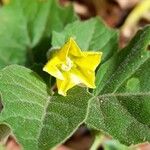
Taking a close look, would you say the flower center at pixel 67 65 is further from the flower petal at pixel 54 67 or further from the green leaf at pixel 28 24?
the green leaf at pixel 28 24

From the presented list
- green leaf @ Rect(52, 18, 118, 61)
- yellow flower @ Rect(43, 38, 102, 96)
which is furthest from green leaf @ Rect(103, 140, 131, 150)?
yellow flower @ Rect(43, 38, 102, 96)

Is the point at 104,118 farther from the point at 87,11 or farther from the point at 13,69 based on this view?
the point at 87,11

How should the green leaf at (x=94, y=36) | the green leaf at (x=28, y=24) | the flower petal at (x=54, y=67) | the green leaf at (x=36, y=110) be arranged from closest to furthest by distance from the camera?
the green leaf at (x=36, y=110) → the flower petal at (x=54, y=67) → the green leaf at (x=94, y=36) → the green leaf at (x=28, y=24)

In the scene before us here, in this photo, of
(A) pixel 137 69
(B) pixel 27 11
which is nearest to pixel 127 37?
(B) pixel 27 11

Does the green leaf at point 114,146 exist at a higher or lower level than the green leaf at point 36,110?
lower

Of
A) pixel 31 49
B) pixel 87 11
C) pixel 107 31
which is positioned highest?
pixel 107 31

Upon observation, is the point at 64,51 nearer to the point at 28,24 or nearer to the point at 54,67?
the point at 54,67

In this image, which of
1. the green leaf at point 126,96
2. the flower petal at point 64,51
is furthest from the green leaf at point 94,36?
the flower petal at point 64,51

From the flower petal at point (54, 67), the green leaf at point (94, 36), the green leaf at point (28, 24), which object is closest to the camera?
the flower petal at point (54, 67)
